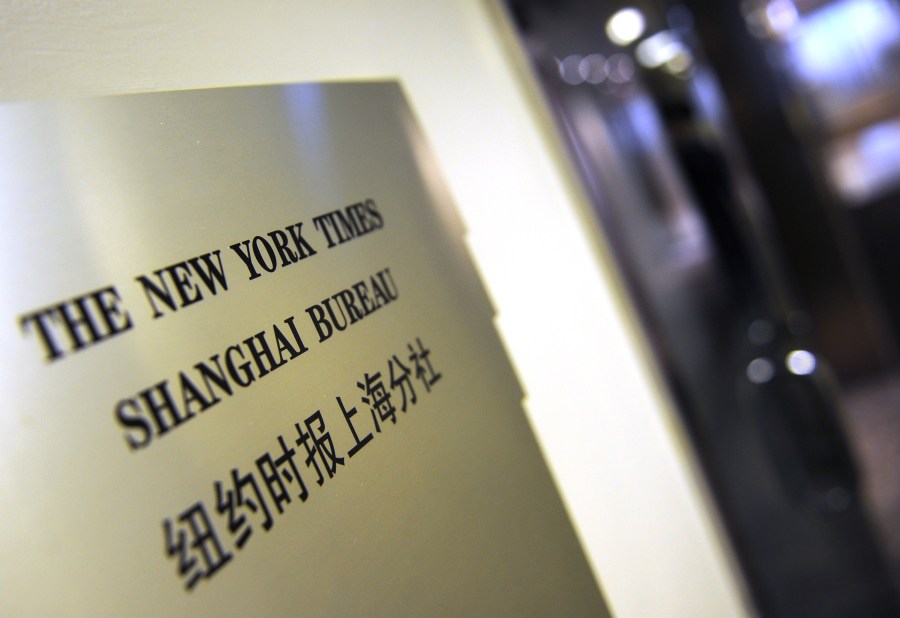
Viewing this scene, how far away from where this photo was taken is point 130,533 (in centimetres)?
66

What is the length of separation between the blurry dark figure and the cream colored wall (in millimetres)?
744

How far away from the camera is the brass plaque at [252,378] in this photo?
0.65 m

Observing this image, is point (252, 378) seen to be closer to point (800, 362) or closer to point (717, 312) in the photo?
point (717, 312)

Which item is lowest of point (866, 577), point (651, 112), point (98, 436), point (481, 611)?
point (866, 577)

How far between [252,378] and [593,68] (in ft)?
5.60

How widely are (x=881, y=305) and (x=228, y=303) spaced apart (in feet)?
15.4

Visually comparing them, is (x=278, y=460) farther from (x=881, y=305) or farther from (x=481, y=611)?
(x=881, y=305)

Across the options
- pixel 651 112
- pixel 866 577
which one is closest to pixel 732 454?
pixel 866 577

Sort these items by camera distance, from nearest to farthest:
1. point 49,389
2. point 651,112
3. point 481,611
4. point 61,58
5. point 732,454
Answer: point 49,389 < point 61,58 < point 481,611 < point 732,454 < point 651,112

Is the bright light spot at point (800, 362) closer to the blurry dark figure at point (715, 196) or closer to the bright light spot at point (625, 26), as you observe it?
the blurry dark figure at point (715, 196)

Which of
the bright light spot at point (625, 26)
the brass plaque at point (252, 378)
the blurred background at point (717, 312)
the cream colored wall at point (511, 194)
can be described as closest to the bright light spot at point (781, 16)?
the blurred background at point (717, 312)

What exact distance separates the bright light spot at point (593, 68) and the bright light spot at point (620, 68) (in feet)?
0.09

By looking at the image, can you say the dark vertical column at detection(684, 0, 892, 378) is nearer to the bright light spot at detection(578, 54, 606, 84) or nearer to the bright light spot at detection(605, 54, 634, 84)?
the bright light spot at detection(605, 54, 634, 84)

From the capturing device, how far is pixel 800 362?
253cm
